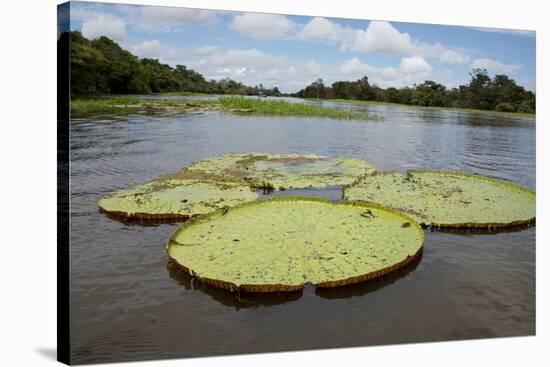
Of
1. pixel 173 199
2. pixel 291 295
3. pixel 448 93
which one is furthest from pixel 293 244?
pixel 448 93

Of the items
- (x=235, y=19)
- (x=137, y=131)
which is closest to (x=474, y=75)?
(x=235, y=19)

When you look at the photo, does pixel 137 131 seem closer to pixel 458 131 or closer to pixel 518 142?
pixel 458 131

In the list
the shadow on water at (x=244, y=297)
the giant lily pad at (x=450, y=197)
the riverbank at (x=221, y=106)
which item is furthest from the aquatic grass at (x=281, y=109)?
the shadow on water at (x=244, y=297)

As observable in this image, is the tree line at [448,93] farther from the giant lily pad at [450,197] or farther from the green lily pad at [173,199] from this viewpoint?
the green lily pad at [173,199]

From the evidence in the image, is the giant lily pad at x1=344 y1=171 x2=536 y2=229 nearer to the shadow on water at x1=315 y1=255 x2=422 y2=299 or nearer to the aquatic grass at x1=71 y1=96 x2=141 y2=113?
the shadow on water at x1=315 y1=255 x2=422 y2=299

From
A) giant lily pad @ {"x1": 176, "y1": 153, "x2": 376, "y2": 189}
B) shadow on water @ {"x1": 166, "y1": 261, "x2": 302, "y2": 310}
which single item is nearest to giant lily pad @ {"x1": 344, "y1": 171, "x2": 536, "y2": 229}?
giant lily pad @ {"x1": 176, "y1": 153, "x2": 376, "y2": 189}

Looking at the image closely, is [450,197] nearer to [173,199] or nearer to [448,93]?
[448,93]
